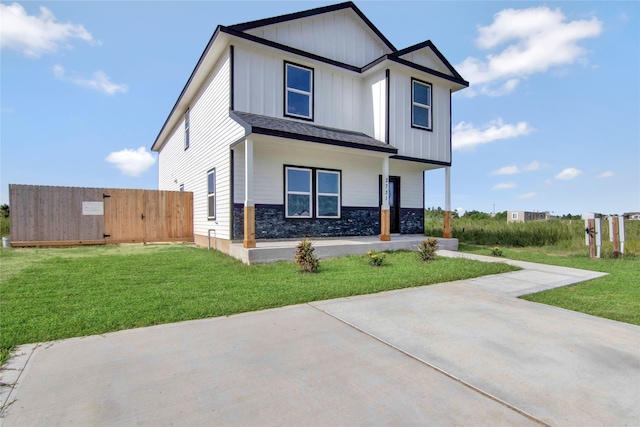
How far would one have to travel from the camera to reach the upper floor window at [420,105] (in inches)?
455

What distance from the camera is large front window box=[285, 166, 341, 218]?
1016cm

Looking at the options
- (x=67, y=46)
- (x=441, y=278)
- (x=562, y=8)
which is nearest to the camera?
(x=441, y=278)

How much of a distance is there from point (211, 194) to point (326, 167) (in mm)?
4150

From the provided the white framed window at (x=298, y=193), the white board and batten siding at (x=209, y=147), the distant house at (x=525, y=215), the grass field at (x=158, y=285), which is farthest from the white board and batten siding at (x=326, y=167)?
the distant house at (x=525, y=215)

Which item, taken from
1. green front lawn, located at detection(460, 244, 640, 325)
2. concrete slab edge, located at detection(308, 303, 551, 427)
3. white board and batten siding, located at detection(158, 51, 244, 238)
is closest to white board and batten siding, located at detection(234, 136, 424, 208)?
white board and batten siding, located at detection(158, 51, 244, 238)

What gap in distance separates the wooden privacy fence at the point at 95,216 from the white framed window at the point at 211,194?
2.46m

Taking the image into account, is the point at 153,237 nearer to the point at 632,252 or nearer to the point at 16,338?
the point at 16,338

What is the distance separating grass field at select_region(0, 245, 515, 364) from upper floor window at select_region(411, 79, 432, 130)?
5.69 metres

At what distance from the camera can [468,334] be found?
3479 mm

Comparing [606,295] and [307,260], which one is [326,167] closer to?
[307,260]

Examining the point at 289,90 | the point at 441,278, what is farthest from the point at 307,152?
the point at 441,278

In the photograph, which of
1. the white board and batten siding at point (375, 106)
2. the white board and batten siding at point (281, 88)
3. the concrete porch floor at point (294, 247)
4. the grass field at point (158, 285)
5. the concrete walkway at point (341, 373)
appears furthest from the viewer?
the white board and batten siding at point (375, 106)

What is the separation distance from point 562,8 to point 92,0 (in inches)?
514

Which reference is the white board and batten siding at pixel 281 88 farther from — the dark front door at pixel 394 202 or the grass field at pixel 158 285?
the grass field at pixel 158 285
